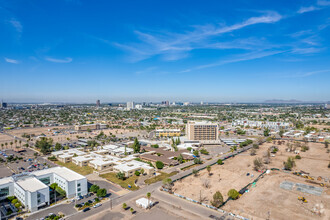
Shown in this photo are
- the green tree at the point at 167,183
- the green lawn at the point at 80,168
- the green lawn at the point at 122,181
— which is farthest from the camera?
the green lawn at the point at 80,168

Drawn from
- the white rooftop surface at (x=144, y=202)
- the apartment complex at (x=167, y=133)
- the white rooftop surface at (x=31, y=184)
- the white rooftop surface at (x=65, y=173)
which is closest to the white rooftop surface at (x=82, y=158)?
the white rooftop surface at (x=65, y=173)

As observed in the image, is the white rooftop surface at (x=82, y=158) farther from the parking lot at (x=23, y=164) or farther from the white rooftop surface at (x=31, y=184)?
the white rooftop surface at (x=31, y=184)

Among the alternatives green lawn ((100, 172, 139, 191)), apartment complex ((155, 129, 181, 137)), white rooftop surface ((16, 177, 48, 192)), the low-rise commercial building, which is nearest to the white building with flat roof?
green lawn ((100, 172, 139, 191))

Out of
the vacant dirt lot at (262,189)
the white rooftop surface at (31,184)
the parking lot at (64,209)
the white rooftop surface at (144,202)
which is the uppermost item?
the white rooftop surface at (31,184)

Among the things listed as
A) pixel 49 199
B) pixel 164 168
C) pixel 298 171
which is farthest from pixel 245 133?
pixel 49 199

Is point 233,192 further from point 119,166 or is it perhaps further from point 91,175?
point 91,175

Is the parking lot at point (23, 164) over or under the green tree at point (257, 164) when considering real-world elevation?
under
